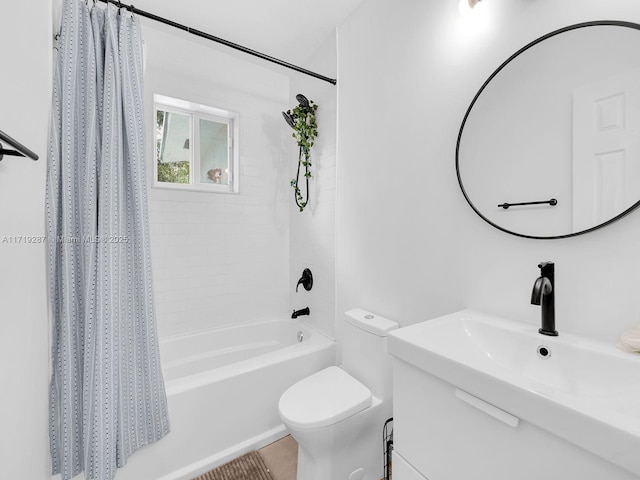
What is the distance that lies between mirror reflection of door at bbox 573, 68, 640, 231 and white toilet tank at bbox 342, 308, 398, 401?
3.00 feet

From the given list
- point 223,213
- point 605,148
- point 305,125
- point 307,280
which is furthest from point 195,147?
point 605,148

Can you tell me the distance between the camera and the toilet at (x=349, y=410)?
4.07 feet

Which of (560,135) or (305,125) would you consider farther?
(305,125)

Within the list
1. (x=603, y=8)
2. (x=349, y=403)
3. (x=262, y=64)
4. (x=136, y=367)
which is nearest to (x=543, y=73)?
(x=603, y=8)

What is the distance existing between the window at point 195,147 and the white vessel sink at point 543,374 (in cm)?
205

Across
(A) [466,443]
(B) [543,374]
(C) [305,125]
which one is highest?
(C) [305,125]

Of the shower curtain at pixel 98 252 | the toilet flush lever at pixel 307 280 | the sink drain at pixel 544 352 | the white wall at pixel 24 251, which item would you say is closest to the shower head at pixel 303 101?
the shower curtain at pixel 98 252

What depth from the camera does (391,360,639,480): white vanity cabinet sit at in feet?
1.83

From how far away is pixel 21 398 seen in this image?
910 millimetres

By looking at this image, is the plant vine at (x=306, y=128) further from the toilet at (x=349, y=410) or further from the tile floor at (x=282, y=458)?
the tile floor at (x=282, y=458)

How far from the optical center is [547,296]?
87cm

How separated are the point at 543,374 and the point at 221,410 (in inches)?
57.9

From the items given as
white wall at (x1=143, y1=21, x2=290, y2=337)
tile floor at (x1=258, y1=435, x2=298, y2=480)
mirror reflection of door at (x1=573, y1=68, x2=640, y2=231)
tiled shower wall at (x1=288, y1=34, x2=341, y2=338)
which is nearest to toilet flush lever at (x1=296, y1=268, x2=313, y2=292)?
tiled shower wall at (x1=288, y1=34, x2=341, y2=338)

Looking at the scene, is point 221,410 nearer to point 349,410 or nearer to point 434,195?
point 349,410
